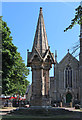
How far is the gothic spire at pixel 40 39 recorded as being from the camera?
675 inches

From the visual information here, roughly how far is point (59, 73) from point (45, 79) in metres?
43.9

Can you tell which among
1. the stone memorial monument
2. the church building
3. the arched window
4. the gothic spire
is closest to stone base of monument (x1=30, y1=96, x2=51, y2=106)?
the stone memorial monument

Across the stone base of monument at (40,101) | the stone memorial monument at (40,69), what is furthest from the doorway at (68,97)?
the stone base of monument at (40,101)

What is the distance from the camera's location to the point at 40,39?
17.3 metres

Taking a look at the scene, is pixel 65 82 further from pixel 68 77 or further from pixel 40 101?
pixel 40 101

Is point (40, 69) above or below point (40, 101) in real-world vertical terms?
above

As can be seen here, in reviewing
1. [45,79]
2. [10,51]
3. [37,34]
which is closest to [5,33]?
[10,51]

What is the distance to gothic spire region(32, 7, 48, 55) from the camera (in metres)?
17.1

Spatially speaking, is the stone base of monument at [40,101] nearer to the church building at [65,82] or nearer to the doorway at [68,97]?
the church building at [65,82]

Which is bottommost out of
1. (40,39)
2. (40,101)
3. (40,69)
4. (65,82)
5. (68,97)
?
(68,97)

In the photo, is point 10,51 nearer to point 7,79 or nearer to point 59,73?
point 7,79

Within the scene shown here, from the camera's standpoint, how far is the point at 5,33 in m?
26.1

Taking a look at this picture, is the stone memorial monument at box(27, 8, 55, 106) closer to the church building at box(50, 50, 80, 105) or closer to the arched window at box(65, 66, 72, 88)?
the church building at box(50, 50, 80, 105)

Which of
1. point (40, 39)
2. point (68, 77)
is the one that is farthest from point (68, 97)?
point (40, 39)
